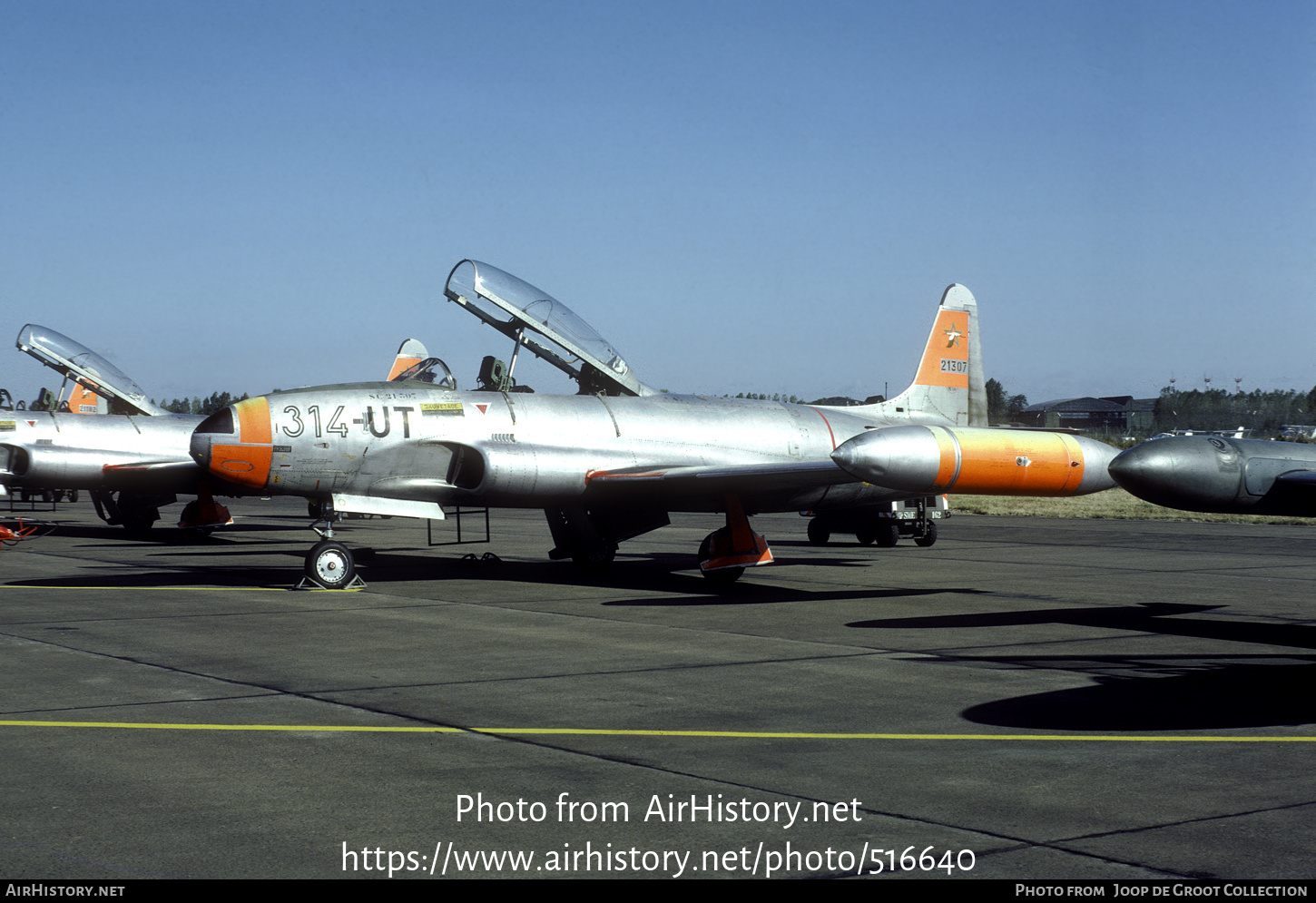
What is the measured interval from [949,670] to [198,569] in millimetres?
13499

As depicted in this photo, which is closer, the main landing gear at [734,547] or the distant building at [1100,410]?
the main landing gear at [734,547]

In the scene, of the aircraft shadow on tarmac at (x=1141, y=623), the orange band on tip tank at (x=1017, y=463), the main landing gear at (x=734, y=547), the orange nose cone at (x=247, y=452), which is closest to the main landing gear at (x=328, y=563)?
the orange nose cone at (x=247, y=452)

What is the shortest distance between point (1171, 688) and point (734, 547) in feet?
26.4

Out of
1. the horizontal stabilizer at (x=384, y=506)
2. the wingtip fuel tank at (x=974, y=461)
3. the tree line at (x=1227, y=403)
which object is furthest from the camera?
the tree line at (x=1227, y=403)

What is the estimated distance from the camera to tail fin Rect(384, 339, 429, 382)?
29.5 m

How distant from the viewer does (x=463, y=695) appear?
8.82 meters

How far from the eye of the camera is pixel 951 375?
22.1 metres

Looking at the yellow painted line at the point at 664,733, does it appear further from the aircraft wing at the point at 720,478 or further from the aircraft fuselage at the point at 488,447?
the aircraft wing at the point at 720,478

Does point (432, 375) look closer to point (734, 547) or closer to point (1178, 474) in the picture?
point (734, 547)

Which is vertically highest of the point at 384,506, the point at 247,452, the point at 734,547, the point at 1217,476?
the point at 247,452

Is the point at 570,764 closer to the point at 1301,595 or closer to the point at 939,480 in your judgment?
the point at 939,480

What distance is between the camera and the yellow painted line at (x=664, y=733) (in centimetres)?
738

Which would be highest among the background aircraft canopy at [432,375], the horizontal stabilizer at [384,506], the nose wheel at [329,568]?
the background aircraft canopy at [432,375]

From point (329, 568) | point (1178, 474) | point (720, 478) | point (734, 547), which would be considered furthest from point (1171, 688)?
point (329, 568)
